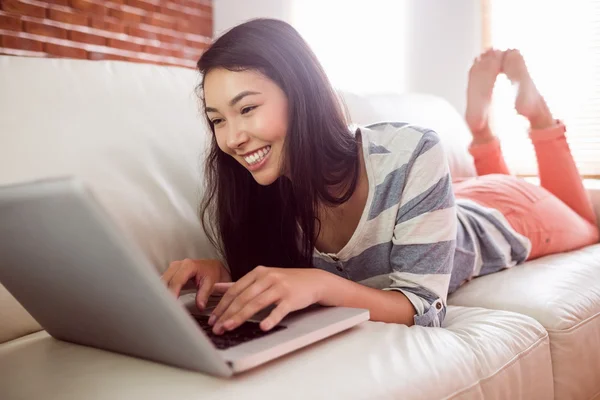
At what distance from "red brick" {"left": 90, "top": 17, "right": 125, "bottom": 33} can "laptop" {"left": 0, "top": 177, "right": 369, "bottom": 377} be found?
3.12 m

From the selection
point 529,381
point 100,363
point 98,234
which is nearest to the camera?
point 98,234

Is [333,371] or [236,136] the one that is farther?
[236,136]

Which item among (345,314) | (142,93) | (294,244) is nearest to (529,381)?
(345,314)

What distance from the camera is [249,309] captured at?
0.81 metres

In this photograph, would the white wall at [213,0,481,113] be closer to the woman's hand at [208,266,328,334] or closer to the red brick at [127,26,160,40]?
the red brick at [127,26,160,40]

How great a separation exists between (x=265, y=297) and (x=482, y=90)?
152cm

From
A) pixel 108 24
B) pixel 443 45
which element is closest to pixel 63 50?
pixel 108 24

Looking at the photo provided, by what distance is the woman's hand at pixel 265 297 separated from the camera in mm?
808

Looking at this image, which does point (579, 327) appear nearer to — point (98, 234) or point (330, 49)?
point (98, 234)

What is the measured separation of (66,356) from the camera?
0.85 m

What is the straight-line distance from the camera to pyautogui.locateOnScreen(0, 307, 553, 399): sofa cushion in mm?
696

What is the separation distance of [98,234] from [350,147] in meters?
0.68

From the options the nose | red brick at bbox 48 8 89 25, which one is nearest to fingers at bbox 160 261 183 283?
the nose

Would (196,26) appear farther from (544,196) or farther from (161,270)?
(161,270)
